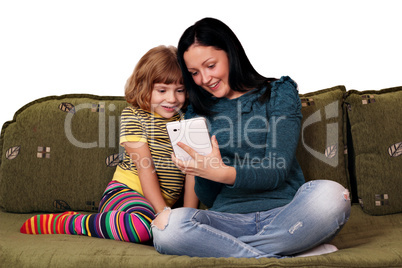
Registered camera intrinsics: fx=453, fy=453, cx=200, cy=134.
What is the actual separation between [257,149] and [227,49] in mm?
348

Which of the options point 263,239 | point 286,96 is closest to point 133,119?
point 286,96

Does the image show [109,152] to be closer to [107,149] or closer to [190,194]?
[107,149]

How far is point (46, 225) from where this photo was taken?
1.53 metres

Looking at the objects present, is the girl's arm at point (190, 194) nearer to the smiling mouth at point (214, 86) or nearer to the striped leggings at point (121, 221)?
the striped leggings at point (121, 221)

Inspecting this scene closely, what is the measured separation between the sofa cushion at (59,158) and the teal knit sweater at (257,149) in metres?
0.45

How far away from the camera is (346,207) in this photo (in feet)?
4.20

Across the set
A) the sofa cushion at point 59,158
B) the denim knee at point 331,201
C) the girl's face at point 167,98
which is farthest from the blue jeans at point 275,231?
the sofa cushion at point 59,158

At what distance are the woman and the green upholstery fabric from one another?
0.27ft

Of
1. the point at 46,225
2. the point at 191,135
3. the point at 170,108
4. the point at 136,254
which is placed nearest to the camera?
the point at 136,254

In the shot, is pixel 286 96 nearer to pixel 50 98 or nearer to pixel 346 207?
pixel 346 207

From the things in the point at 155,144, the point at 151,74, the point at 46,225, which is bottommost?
the point at 46,225

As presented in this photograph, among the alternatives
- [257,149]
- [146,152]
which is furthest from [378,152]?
[146,152]

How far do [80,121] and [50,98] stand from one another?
0.18m

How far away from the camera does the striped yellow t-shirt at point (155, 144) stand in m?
1.65
